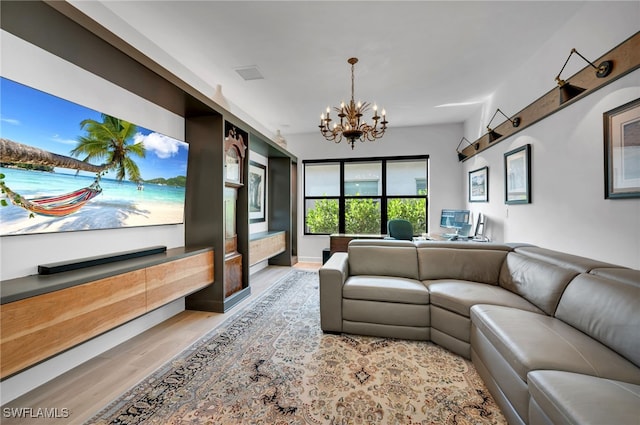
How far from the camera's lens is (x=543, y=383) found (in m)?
1.17

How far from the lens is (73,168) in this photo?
191cm

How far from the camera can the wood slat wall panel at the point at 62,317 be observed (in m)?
1.35

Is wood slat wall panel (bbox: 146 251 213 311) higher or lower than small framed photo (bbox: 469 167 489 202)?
lower

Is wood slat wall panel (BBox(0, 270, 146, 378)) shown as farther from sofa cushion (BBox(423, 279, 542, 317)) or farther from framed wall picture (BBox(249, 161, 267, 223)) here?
framed wall picture (BBox(249, 161, 267, 223))

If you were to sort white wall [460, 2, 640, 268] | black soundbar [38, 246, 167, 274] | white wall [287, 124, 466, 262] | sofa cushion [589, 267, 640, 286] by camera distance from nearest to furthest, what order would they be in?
sofa cushion [589, 267, 640, 286], black soundbar [38, 246, 167, 274], white wall [460, 2, 640, 268], white wall [287, 124, 466, 262]

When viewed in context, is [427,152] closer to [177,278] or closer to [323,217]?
[323,217]

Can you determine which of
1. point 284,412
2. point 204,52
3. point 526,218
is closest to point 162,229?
point 204,52

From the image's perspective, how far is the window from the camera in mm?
5746

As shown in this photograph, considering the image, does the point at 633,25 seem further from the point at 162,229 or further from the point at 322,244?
the point at 322,244

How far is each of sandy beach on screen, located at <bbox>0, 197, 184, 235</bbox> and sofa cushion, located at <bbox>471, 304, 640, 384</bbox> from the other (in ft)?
9.80

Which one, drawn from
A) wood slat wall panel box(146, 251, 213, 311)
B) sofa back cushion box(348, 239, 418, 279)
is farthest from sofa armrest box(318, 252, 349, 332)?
wood slat wall panel box(146, 251, 213, 311)

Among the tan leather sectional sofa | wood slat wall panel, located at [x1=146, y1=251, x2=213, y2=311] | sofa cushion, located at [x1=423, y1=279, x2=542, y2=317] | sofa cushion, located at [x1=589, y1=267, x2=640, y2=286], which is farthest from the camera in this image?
wood slat wall panel, located at [x1=146, y1=251, x2=213, y2=311]

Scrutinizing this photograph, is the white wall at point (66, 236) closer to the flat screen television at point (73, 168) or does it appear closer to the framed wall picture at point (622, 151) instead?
the flat screen television at point (73, 168)

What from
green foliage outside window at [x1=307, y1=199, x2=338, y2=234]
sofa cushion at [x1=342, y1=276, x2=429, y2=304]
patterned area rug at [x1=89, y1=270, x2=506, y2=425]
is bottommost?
patterned area rug at [x1=89, y1=270, x2=506, y2=425]
